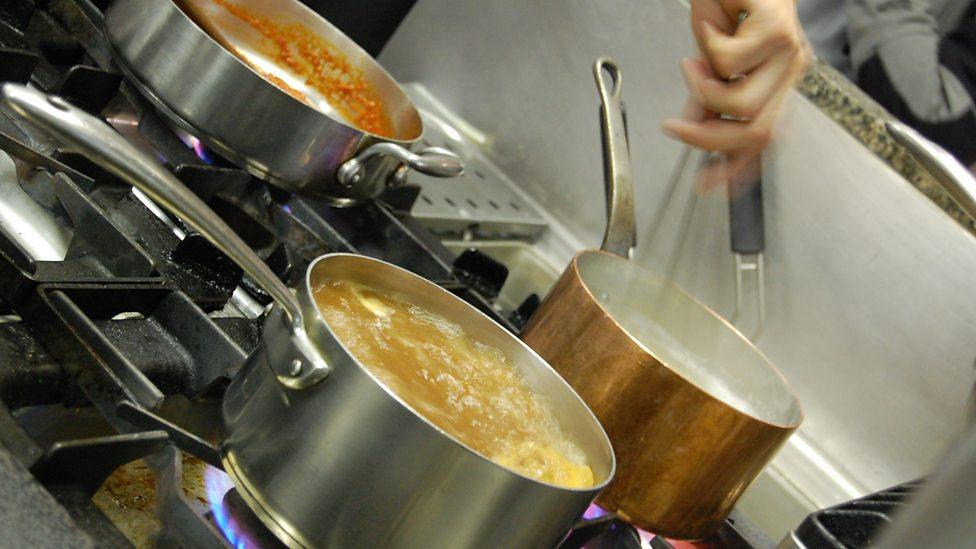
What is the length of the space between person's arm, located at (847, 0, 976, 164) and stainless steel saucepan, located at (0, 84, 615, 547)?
1289 millimetres

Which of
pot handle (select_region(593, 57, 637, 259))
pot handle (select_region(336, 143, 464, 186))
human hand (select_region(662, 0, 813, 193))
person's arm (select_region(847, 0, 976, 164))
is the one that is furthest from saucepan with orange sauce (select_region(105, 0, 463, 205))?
person's arm (select_region(847, 0, 976, 164))

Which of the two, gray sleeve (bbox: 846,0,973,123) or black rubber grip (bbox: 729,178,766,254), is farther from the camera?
gray sleeve (bbox: 846,0,973,123)

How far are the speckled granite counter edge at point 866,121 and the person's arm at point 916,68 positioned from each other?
1.34 ft

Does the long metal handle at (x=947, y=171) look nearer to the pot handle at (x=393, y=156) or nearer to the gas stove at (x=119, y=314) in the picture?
the gas stove at (x=119, y=314)

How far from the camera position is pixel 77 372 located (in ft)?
1.96

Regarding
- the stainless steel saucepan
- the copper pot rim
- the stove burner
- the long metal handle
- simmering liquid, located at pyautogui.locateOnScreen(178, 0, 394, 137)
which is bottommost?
the stove burner

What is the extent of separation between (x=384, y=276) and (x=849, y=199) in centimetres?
76

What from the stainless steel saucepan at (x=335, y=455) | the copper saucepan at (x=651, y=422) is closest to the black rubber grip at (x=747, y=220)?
the copper saucepan at (x=651, y=422)

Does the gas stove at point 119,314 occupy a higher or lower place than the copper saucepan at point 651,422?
lower

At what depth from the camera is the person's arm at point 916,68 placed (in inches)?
63.0

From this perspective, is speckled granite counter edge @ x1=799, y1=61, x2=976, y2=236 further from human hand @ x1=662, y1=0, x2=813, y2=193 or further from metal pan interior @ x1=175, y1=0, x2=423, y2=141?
metal pan interior @ x1=175, y1=0, x2=423, y2=141

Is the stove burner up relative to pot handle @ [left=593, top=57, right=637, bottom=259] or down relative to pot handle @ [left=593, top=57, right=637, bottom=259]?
down

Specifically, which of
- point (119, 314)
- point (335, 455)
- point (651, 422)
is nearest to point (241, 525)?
point (335, 455)

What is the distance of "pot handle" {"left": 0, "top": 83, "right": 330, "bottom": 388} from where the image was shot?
459 millimetres
